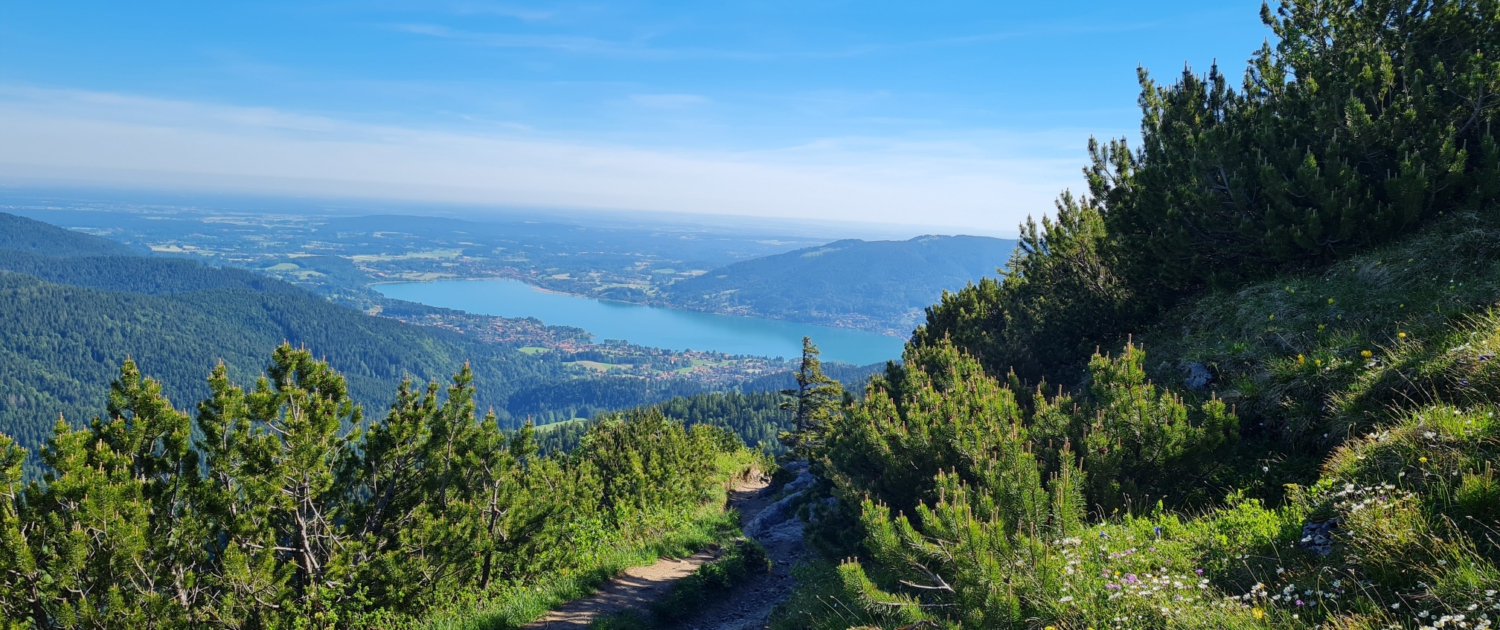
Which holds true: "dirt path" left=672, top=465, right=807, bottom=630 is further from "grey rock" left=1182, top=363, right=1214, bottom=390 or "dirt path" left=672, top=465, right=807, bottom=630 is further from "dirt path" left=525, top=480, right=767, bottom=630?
"grey rock" left=1182, top=363, right=1214, bottom=390

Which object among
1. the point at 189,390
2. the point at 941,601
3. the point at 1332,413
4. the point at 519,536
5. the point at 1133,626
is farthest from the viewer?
the point at 189,390

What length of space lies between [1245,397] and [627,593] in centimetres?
895

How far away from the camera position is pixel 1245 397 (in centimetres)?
714

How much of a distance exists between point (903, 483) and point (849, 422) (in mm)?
2094

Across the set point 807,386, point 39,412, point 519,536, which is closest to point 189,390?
point 39,412

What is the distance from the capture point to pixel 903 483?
774 centimetres

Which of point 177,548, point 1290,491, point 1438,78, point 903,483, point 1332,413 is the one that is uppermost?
point 1438,78

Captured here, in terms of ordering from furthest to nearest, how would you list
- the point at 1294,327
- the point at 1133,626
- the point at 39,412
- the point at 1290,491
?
the point at 39,412
the point at 1294,327
the point at 1290,491
the point at 1133,626

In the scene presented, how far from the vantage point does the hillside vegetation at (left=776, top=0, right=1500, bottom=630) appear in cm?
391

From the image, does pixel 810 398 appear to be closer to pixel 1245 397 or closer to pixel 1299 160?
pixel 1299 160

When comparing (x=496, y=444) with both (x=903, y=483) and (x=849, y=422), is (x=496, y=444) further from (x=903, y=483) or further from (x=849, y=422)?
(x=903, y=483)

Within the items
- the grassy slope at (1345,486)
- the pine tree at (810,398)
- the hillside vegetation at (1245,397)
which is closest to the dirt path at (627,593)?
the hillside vegetation at (1245,397)

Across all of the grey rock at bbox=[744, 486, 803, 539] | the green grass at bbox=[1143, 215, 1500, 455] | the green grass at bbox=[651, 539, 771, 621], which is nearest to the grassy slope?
the green grass at bbox=[1143, 215, 1500, 455]

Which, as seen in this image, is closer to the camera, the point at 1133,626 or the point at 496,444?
the point at 1133,626
